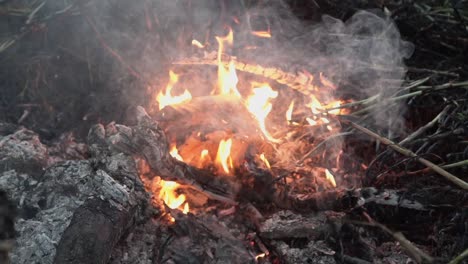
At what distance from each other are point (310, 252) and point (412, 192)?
748mm

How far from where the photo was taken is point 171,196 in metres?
2.91

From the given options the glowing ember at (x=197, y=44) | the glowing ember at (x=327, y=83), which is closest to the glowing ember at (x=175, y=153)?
the glowing ember at (x=197, y=44)

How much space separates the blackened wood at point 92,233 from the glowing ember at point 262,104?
50.9 inches

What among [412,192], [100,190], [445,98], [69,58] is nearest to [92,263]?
[100,190]

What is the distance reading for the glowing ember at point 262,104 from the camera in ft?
10.9

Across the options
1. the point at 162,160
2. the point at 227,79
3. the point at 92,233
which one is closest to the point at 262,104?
the point at 227,79

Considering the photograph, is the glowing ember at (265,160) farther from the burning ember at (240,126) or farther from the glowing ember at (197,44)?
the glowing ember at (197,44)

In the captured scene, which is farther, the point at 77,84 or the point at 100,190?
the point at 77,84

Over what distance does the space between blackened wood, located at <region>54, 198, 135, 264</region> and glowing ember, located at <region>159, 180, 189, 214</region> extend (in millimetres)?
499

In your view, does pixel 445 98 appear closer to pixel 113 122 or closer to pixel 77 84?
pixel 113 122

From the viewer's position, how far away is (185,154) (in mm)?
3059

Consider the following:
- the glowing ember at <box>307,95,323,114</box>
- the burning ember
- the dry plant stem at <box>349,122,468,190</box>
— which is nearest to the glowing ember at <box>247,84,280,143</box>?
the burning ember

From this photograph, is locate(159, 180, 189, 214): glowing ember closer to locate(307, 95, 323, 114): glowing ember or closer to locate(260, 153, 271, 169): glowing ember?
locate(260, 153, 271, 169): glowing ember

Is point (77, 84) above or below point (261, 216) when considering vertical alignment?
above
